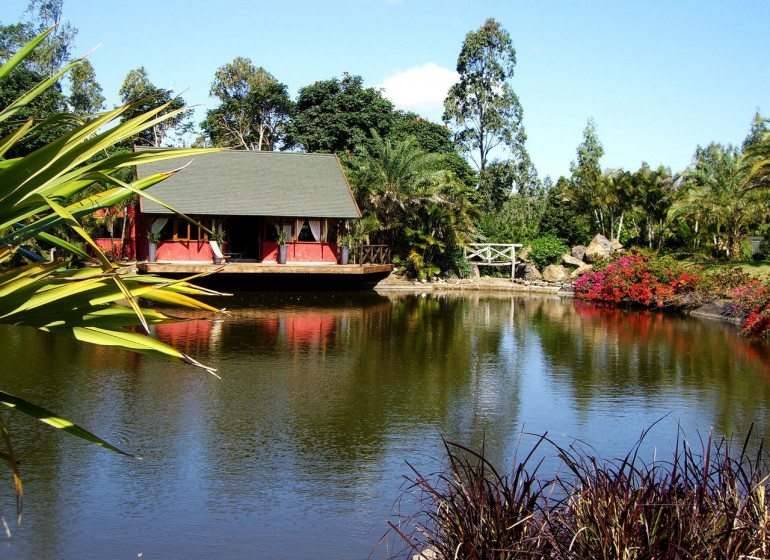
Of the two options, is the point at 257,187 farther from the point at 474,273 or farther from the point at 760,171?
the point at 760,171

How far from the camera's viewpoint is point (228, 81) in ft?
161

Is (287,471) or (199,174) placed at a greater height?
(199,174)

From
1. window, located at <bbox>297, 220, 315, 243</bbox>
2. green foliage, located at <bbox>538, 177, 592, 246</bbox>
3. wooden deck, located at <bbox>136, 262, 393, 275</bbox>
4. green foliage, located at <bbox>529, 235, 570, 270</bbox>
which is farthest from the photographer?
green foliage, located at <bbox>538, 177, 592, 246</bbox>

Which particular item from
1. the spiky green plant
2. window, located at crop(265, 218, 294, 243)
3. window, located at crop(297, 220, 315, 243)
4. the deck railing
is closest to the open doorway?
window, located at crop(265, 218, 294, 243)

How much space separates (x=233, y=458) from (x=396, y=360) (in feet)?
→ 20.5

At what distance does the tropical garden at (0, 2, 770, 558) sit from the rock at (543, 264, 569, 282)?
1191mm

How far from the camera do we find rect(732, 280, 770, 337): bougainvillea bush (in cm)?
1836

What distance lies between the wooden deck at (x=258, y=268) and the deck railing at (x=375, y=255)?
176cm

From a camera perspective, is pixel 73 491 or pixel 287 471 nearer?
pixel 73 491

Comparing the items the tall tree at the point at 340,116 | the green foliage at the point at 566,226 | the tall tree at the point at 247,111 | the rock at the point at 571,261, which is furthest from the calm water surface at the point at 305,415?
the tall tree at the point at 247,111

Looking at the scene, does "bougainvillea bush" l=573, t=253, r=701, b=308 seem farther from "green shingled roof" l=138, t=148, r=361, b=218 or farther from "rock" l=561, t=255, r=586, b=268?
"green shingled roof" l=138, t=148, r=361, b=218

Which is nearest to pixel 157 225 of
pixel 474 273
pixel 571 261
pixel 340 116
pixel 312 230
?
pixel 312 230

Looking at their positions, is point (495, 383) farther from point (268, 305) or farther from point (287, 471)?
point (268, 305)

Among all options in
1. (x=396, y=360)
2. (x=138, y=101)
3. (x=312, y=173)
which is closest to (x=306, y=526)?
(x=138, y=101)
